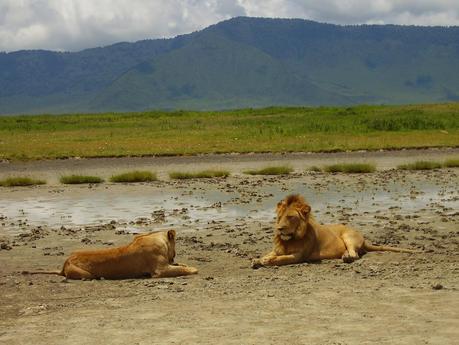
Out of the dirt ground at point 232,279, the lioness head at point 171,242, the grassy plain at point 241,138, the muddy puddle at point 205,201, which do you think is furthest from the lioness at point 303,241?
the grassy plain at point 241,138

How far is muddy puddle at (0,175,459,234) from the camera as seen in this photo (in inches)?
666

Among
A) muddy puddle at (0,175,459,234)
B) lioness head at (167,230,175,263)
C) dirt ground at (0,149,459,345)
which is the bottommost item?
muddy puddle at (0,175,459,234)

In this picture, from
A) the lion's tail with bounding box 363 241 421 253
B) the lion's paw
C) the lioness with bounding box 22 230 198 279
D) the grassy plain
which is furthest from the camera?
the grassy plain

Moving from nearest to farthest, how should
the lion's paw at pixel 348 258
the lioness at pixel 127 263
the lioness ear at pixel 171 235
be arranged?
the lioness at pixel 127 263, the lioness ear at pixel 171 235, the lion's paw at pixel 348 258

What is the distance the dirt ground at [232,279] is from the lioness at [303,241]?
0.22 m

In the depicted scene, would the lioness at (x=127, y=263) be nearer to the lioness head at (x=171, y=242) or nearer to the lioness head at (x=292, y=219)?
the lioness head at (x=171, y=242)

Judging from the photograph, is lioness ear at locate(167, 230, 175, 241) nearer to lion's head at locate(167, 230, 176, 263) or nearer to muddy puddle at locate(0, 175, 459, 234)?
lion's head at locate(167, 230, 176, 263)

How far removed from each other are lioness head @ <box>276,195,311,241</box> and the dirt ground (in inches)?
19.9

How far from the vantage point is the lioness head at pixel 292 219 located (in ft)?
37.4

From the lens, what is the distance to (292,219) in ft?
37.5

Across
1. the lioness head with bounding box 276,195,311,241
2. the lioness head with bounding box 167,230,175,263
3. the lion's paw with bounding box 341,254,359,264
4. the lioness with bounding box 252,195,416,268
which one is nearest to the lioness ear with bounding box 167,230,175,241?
the lioness head with bounding box 167,230,175,263

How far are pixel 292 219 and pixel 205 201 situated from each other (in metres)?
8.54

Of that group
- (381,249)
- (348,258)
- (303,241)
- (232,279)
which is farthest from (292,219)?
(381,249)

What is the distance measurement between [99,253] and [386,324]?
446cm
